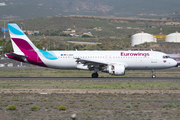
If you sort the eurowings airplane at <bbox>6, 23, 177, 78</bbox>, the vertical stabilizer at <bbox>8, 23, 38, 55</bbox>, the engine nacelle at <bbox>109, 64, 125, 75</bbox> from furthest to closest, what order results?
the vertical stabilizer at <bbox>8, 23, 38, 55</bbox>
the eurowings airplane at <bbox>6, 23, 177, 78</bbox>
the engine nacelle at <bbox>109, 64, 125, 75</bbox>

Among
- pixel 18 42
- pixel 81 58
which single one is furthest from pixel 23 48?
pixel 81 58

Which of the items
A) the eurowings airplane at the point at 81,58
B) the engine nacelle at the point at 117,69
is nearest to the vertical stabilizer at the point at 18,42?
the eurowings airplane at the point at 81,58

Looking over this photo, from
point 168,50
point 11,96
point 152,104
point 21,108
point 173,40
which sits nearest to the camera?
point 21,108

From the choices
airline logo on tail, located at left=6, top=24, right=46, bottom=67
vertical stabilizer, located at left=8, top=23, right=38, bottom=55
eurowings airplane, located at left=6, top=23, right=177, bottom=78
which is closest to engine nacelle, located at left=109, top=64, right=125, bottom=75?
eurowings airplane, located at left=6, top=23, right=177, bottom=78

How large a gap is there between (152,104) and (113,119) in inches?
206

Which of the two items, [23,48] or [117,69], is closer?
[117,69]

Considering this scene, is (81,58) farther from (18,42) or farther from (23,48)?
(18,42)

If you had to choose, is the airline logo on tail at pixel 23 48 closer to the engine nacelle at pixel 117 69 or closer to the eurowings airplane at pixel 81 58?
the eurowings airplane at pixel 81 58

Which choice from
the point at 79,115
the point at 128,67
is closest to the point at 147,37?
the point at 128,67

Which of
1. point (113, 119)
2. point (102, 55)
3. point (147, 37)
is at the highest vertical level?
point (147, 37)

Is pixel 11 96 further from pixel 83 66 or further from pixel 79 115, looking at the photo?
pixel 83 66

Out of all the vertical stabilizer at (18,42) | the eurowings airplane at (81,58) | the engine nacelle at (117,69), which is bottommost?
the engine nacelle at (117,69)

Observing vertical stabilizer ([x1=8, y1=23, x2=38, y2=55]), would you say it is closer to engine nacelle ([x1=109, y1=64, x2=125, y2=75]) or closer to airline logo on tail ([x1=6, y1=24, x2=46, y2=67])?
airline logo on tail ([x1=6, y1=24, x2=46, y2=67])

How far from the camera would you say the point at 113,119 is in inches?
674
